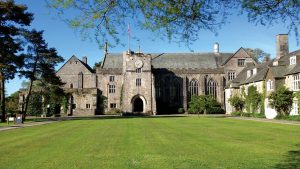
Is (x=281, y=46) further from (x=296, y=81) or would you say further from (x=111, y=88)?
(x=111, y=88)

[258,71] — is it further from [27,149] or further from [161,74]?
[27,149]

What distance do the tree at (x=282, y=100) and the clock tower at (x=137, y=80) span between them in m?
24.5

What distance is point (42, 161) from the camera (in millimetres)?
10992

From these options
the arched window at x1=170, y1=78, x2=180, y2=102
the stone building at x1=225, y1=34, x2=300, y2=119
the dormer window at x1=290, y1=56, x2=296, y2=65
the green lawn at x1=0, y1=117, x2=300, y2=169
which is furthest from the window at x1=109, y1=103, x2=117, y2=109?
the green lawn at x1=0, y1=117, x2=300, y2=169

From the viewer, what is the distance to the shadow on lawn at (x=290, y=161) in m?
9.95

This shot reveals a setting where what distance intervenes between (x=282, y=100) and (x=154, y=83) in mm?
26141

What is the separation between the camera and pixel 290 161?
10695mm

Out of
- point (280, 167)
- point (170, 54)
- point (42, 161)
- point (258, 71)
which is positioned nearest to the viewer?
point (280, 167)

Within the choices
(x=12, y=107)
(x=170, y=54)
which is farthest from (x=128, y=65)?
(x=12, y=107)

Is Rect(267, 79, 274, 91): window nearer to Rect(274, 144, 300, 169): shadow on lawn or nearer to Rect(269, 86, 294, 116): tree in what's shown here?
Rect(269, 86, 294, 116): tree

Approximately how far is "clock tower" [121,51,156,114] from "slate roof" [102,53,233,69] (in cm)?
669

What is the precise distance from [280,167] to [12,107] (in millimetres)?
50555

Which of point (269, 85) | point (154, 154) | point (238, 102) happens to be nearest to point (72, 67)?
point (238, 102)

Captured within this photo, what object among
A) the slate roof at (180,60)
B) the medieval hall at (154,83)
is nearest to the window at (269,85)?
the medieval hall at (154,83)
